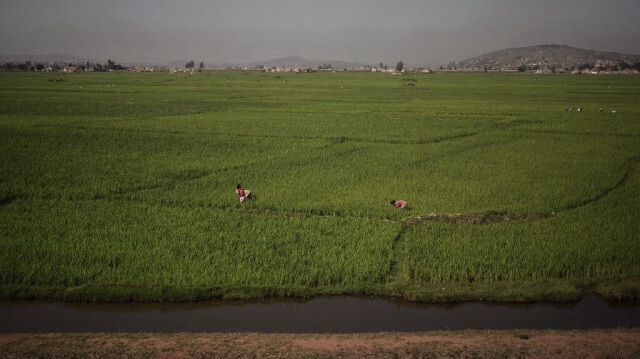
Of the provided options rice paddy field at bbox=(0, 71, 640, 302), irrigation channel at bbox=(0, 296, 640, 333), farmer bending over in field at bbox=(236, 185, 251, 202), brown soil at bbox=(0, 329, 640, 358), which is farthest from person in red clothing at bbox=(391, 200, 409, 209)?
brown soil at bbox=(0, 329, 640, 358)

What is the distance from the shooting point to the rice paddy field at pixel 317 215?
695 centimetres

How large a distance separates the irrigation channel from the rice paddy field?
15cm

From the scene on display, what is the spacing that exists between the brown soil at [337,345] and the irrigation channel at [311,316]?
42 cm

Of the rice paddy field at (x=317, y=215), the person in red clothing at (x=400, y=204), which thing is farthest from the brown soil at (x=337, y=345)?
the person in red clothing at (x=400, y=204)

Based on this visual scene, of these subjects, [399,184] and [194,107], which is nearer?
[399,184]

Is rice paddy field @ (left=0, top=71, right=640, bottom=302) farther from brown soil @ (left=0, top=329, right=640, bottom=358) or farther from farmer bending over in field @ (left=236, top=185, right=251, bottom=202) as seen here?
brown soil @ (left=0, top=329, right=640, bottom=358)

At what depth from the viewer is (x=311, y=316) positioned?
6398 millimetres

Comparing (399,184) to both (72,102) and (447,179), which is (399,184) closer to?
(447,179)

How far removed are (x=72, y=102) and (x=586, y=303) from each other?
32.8 meters

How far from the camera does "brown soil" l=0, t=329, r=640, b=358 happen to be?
5059 millimetres

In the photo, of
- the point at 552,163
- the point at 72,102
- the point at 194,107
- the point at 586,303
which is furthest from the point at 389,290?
Answer: the point at 72,102

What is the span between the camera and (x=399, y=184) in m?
12.2

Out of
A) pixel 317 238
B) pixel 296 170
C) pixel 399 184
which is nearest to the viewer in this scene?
pixel 317 238

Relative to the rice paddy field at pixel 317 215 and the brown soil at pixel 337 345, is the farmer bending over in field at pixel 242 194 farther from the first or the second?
the brown soil at pixel 337 345
